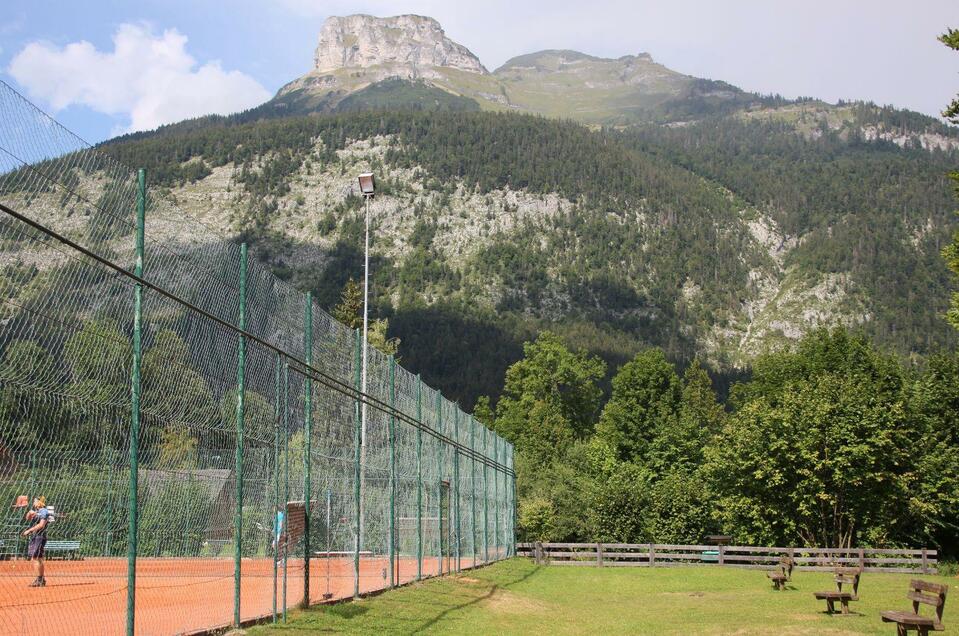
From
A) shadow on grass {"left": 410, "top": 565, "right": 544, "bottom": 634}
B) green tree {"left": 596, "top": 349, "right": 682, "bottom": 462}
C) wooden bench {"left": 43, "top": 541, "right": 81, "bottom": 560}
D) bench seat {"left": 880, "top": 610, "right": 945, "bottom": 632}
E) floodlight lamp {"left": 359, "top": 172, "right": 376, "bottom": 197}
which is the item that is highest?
floodlight lamp {"left": 359, "top": 172, "right": 376, "bottom": 197}

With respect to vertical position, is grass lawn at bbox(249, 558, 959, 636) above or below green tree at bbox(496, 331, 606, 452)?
below

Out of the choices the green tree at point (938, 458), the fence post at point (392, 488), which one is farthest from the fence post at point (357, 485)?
the green tree at point (938, 458)

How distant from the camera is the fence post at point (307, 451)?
1446 centimetres

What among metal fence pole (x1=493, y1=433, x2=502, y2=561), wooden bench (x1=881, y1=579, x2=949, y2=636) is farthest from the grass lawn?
metal fence pole (x1=493, y1=433, x2=502, y2=561)

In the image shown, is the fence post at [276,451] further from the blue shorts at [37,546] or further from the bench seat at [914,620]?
Answer: the bench seat at [914,620]

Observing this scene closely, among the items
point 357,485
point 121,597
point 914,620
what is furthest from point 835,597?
point 121,597

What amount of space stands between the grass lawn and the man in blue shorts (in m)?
2.90

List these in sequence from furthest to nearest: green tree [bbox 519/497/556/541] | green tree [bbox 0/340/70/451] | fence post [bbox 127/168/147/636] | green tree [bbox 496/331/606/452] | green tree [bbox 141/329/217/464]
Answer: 1. green tree [bbox 496/331/606/452]
2. green tree [bbox 519/497/556/541]
3. green tree [bbox 141/329/217/464]
4. fence post [bbox 127/168/147/636]
5. green tree [bbox 0/340/70/451]

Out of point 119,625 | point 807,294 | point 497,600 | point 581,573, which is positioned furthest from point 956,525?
point 807,294

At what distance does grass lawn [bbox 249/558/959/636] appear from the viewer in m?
15.2

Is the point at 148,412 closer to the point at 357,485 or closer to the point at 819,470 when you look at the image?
the point at 357,485

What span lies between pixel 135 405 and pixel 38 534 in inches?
60.4

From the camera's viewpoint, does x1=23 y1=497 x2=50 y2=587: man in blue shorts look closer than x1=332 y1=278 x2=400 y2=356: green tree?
Yes

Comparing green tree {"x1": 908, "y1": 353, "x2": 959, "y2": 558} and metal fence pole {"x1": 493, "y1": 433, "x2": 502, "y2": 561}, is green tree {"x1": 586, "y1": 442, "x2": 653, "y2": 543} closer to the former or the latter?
metal fence pole {"x1": 493, "y1": 433, "x2": 502, "y2": 561}
